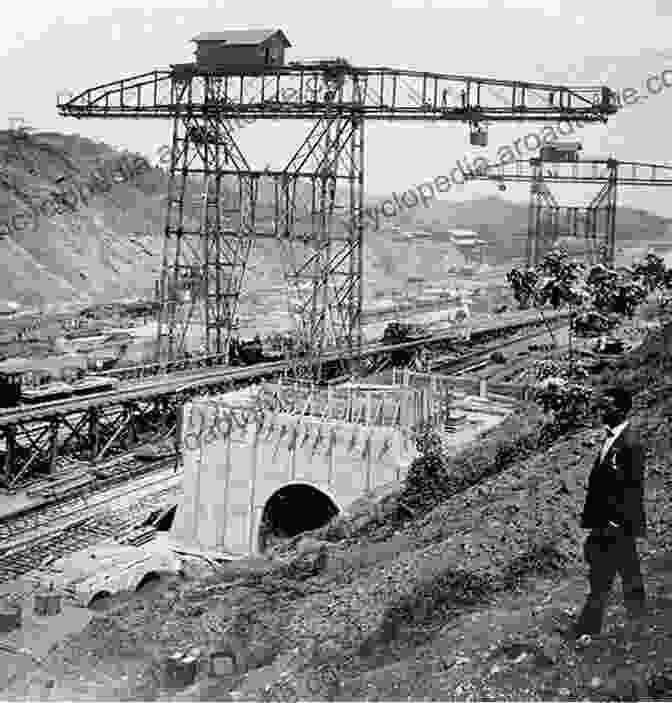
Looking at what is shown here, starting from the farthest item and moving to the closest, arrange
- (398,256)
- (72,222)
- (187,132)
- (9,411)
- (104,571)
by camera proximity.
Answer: (398,256), (72,222), (187,132), (9,411), (104,571)

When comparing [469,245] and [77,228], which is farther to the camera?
[469,245]

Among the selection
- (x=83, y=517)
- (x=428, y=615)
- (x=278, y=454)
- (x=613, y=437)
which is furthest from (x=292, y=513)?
(x=613, y=437)

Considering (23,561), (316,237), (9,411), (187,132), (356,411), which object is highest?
(187,132)

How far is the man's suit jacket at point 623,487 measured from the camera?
553 centimetres

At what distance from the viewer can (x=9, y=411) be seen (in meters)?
22.8

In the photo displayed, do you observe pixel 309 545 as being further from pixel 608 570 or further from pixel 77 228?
pixel 77 228

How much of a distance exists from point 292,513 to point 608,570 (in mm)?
12365

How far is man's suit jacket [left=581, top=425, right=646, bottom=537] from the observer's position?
5.53 metres

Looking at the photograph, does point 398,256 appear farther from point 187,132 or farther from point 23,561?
point 23,561

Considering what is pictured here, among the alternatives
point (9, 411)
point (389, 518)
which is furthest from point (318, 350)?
point (389, 518)

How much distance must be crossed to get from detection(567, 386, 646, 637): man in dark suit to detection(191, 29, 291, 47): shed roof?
20.4 m

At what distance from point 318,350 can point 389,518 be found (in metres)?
12.4

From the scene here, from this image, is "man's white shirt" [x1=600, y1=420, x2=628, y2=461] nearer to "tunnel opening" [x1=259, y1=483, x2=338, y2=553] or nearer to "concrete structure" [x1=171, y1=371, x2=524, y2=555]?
"concrete structure" [x1=171, y1=371, x2=524, y2=555]

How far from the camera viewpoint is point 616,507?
554cm
